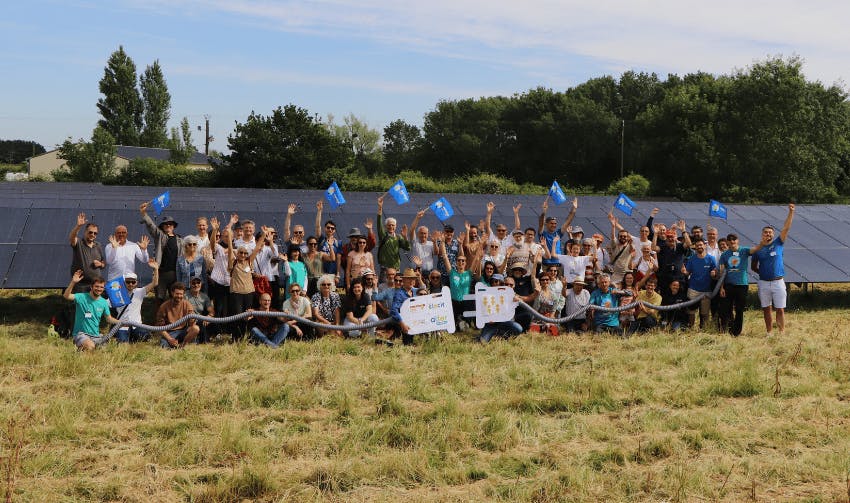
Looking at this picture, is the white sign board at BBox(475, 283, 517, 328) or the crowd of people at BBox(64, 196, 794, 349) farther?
the white sign board at BBox(475, 283, 517, 328)

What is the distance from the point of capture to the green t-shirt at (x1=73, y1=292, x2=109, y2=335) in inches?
472

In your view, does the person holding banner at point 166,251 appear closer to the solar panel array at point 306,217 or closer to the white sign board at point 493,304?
the solar panel array at point 306,217

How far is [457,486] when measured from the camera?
7320mm

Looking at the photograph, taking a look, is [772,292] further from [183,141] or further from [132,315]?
[183,141]

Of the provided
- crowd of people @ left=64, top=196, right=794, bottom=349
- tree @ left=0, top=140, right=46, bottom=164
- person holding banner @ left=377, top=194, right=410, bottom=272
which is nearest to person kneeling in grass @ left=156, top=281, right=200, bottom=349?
→ crowd of people @ left=64, top=196, right=794, bottom=349

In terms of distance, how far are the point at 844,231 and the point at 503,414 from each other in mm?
15824

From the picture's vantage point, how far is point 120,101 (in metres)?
77.2

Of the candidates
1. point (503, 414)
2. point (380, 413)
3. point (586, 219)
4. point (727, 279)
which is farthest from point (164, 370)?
point (586, 219)

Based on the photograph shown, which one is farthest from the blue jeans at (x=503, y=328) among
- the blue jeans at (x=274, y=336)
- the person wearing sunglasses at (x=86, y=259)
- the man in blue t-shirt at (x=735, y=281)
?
the person wearing sunglasses at (x=86, y=259)

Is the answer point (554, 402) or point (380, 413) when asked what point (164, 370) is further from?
point (554, 402)

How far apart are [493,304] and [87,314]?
6212mm

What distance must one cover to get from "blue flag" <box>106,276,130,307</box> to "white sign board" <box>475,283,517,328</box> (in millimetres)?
5702

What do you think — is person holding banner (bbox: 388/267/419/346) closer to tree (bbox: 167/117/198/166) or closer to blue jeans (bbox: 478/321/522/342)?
blue jeans (bbox: 478/321/522/342)

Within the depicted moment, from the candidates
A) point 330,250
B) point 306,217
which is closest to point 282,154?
point 306,217
